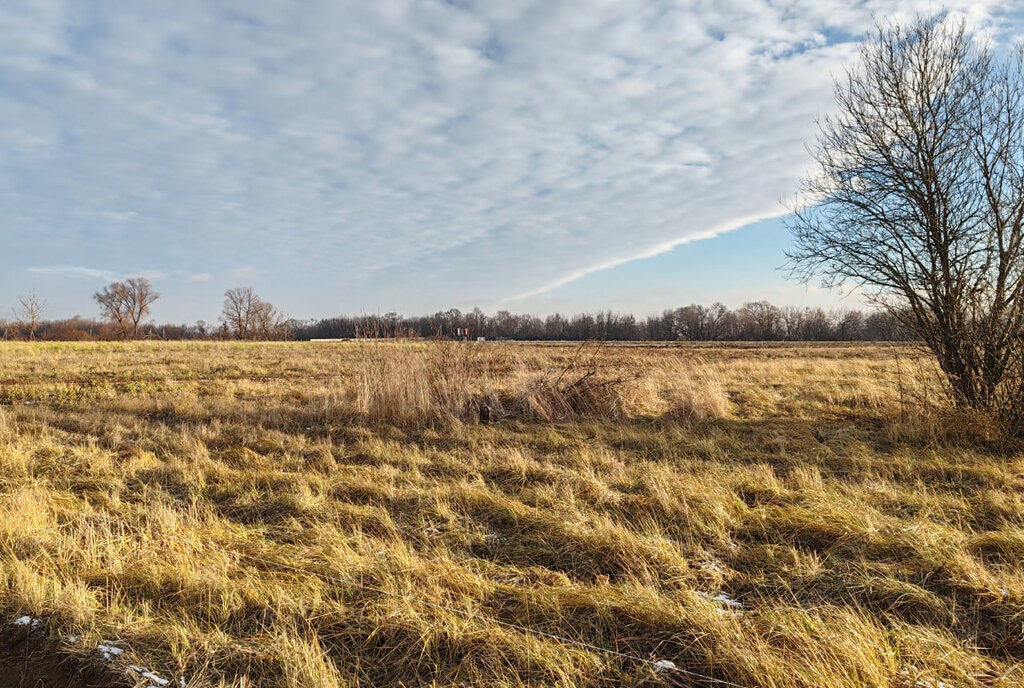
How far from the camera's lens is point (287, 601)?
9.11ft

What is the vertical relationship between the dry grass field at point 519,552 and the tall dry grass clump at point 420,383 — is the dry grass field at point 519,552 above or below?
below

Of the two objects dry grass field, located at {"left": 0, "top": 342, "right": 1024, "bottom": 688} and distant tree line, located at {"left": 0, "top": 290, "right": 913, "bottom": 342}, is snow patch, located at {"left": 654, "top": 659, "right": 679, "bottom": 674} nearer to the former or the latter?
dry grass field, located at {"left": 0, "top": 342, "right": 1024, "bottom": 688}

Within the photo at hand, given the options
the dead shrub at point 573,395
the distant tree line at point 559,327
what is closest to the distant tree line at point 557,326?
the distant tree line at point 559,327

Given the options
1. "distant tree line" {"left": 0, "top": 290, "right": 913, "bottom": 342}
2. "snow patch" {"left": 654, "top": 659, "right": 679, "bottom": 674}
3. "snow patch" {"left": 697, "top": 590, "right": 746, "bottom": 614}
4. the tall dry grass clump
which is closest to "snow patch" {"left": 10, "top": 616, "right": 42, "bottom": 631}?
"snow patch" {"left": 654, "top": 659, "right": 679, "bottom": 674}

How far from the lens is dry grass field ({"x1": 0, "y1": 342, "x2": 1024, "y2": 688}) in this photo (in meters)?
2.34

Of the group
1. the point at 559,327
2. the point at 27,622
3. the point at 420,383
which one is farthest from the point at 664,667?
the point at 559,327

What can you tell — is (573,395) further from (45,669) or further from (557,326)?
(557,326)

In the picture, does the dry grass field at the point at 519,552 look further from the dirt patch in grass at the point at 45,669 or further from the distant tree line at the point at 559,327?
the distant tree line at the point at 559,327

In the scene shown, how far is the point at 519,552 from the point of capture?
3.66 meters

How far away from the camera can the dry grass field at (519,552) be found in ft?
7.69

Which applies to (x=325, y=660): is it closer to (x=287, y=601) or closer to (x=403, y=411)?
(x=287, y=601)

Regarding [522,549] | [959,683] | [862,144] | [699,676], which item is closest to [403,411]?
[522,549]

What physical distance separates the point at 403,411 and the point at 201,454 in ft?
10.2

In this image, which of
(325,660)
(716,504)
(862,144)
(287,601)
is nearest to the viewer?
(325,660)
